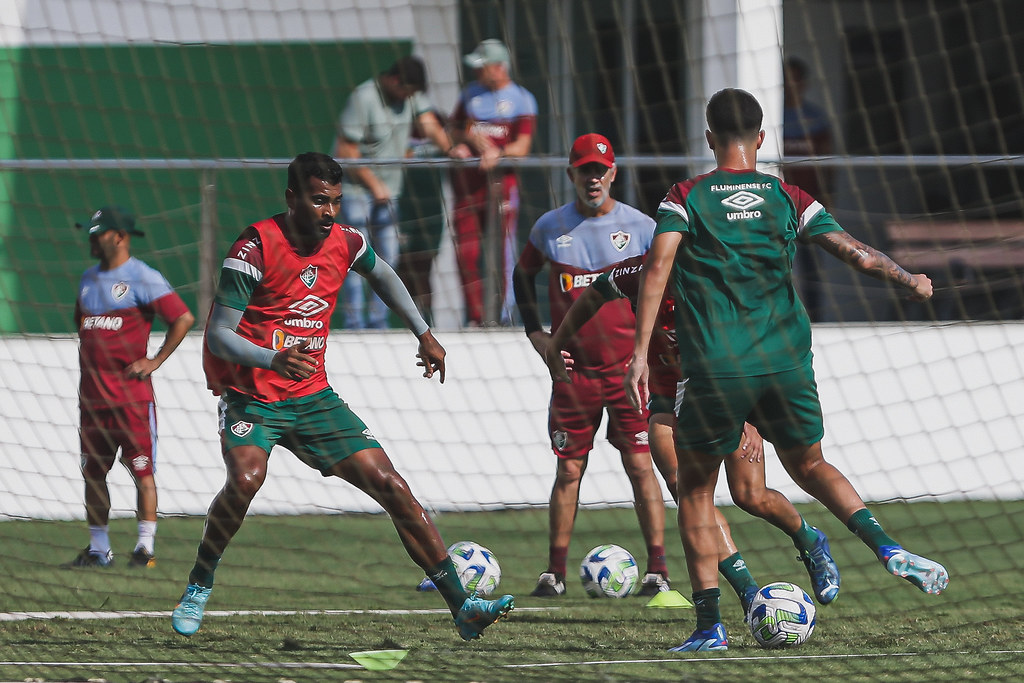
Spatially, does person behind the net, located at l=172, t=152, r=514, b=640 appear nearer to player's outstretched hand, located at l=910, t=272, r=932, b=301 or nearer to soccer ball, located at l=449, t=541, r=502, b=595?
soccer ball, located at l=449, t=541, r=502, b=595

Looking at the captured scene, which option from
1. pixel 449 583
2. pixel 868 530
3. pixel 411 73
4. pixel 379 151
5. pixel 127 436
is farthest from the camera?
pixel 379 151

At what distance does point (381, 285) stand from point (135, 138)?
24.9 ft

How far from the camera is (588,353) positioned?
22.5ft

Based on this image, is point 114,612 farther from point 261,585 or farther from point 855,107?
point 855,107

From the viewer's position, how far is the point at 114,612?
6.36 meters

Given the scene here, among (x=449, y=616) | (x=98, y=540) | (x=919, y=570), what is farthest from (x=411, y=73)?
(x=919, y=570)

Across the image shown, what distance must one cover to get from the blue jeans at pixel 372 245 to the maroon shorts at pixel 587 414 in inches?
106

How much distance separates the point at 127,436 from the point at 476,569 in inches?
102

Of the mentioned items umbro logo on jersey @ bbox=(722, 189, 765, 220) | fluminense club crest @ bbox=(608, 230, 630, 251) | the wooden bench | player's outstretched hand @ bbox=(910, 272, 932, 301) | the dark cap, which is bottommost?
the wooden bench

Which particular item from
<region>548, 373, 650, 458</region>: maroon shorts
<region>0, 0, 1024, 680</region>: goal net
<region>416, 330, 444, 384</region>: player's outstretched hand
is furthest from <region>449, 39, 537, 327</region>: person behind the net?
<region>416, 330, 444, 384</region>: player's outstretched hand

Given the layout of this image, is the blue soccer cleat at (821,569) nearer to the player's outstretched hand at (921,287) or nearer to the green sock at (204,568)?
the player's outstretched hand at (921,287)

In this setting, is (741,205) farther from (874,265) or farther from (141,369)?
(141,369)

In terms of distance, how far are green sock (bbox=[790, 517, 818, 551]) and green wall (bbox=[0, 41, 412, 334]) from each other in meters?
5.74

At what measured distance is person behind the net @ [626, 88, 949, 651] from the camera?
496 cm
